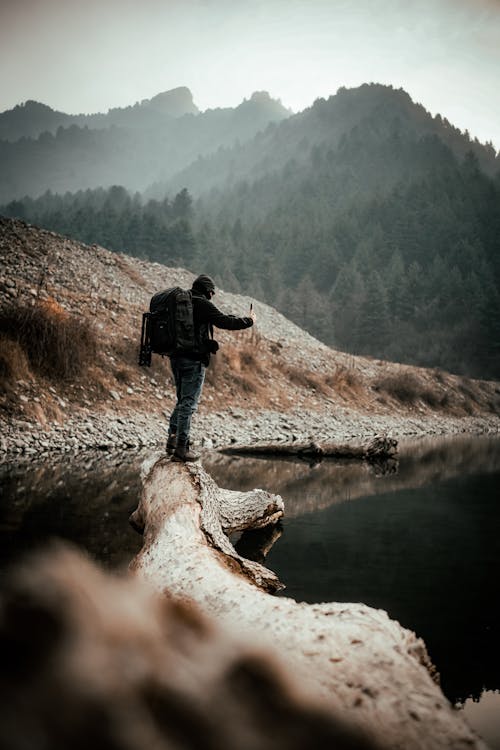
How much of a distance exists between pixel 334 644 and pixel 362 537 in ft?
15.4

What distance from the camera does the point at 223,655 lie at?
222 cm

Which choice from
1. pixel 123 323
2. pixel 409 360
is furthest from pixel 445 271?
pixel 123 323

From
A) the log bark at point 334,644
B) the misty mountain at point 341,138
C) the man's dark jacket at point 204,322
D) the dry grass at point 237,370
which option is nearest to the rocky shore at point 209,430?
the dry grass at point 237,370

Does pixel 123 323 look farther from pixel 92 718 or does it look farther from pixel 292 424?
pixel 92 718

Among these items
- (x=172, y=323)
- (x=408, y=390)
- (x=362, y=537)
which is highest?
(x=172, y=323)

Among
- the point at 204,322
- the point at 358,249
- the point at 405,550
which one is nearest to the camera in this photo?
the point at 204,322

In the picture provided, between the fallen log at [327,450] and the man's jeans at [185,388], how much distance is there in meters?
8.42

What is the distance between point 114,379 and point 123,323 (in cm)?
435

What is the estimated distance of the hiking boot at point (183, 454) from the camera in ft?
18.0

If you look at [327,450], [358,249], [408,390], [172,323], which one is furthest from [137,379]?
[358,249]

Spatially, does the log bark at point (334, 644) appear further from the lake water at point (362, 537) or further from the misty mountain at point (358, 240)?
the misty mountain at point (358, 240)

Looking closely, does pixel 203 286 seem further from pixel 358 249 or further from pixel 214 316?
pixel 358 249

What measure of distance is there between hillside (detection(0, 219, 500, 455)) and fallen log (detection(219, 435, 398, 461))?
6.27 ft

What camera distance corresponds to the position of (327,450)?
14.7m
